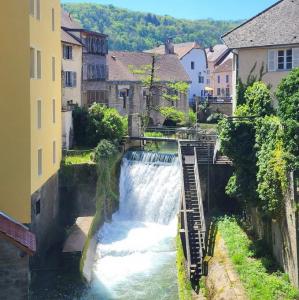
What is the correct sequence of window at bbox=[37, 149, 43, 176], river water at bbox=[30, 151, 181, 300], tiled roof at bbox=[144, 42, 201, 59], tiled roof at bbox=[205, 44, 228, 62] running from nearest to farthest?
1. river water at bbox=[30, 151, 181, 300]
2. window at bbox=[37, 149, 43, 176]
3. tiled roof at bbox=[144, 42, 201, 59]
4. tiled roof at bbox=[205, 44, 228, 62]

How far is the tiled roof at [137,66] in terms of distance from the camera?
2581 inches

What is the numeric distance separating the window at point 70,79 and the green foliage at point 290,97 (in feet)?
88.4

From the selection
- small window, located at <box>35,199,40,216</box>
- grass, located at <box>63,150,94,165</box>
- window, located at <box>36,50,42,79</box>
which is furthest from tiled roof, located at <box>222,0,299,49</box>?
small window, located at <box>35,199,40,216</box>

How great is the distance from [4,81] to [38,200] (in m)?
7.10

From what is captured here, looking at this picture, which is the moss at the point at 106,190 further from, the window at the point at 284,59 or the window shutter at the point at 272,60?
the window at the point at 284,59

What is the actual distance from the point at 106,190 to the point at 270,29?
15526 millimetres

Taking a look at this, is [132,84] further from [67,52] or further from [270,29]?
[270,29]

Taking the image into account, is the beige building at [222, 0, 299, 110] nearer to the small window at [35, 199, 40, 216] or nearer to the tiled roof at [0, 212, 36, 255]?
the small window at [35, 199, 40, 216]

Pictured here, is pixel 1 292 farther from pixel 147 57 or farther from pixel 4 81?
pixel 147 57

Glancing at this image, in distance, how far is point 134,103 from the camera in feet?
217

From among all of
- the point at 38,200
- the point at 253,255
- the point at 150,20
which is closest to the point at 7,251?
the point at 38,200

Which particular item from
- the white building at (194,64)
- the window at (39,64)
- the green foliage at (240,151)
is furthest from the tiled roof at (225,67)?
the window at (39,64)

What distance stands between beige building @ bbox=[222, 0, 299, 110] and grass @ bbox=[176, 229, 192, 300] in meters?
12.8

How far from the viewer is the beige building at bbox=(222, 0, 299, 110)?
36.9 m
